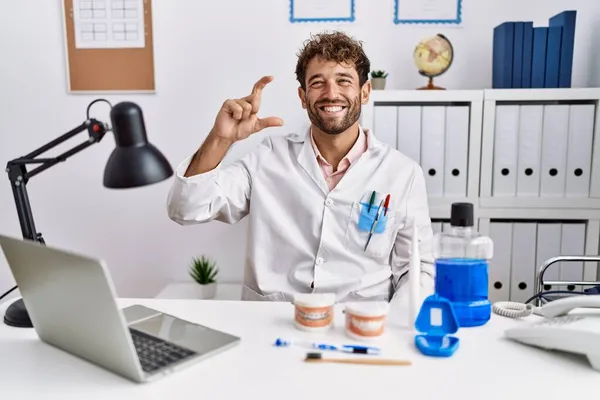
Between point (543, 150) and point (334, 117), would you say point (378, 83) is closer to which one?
point (334, 117)

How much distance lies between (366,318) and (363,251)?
0.64m

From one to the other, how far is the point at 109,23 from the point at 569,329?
2.02 m

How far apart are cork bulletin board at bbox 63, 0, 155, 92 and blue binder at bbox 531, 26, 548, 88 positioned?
1463 mm

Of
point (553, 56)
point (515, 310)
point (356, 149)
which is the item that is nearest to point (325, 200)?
point (356, 149)

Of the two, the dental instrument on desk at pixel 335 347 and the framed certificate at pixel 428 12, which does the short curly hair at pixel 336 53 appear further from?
the dental instrument on desk at pixel 335 347

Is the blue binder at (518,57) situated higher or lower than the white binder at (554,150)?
higher

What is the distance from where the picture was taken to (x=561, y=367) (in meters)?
0.89

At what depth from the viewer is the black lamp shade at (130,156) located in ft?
3.21

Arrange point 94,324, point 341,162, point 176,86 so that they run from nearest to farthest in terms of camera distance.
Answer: point 94,324 < point 341,162 < point 176,86

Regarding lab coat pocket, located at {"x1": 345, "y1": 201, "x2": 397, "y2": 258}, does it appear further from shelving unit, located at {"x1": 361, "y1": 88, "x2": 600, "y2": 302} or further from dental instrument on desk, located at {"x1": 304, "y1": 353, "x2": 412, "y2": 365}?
dental instrument on desk, located at {"x1": 304, "y1": 353, "x2": 412, "y2": 365}

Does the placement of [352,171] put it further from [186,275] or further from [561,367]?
[186,275]

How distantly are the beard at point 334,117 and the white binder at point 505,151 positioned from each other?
1.88 ft

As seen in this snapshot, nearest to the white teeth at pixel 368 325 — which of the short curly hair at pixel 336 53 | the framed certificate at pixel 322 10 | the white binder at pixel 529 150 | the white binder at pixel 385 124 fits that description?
the short curly hair at pixel 336 53

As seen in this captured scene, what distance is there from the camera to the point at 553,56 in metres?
1.91
